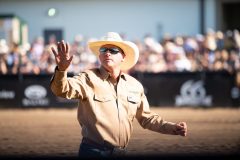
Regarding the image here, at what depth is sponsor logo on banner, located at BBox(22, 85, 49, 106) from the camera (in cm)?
1795

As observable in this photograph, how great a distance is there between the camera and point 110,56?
14.9 feet

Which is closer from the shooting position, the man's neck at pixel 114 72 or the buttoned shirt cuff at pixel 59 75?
the buttoned shirt cuff at pixel 59 75

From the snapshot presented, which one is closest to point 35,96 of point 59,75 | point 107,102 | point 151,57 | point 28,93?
point 28,93

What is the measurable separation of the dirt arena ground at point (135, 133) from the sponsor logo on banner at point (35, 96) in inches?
11.6

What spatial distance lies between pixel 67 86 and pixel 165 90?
1394 cm

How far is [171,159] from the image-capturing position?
295cm

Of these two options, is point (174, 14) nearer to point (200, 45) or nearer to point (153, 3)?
point (153, 3)

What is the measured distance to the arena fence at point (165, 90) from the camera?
1780 cm

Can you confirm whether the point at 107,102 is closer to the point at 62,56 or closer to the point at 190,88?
the point at 62,56

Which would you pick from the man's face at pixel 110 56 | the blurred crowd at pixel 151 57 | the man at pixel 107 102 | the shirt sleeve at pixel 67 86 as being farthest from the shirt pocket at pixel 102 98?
the blurred crowd at pixel 151 57

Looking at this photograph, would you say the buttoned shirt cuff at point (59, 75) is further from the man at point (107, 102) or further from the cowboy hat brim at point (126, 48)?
the cowboy hat brim at point (126, 48)

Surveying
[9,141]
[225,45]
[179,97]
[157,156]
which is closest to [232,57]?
[225,45]

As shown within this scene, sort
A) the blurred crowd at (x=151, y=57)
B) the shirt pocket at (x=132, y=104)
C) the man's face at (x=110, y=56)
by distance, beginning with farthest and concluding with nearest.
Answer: the blurred crowd at (x=151, y=57), the shirt pocket at (x=132, y=104), the man's face at (x=110, y=56)

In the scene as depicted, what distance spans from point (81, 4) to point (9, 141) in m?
15.3
